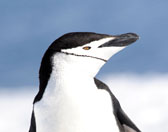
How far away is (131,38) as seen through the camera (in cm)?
562

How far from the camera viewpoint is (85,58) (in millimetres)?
5254

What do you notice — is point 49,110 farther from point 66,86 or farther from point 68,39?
point 68,39

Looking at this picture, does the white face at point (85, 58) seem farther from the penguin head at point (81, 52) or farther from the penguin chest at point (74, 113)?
the penguin chest at point (74, 113)

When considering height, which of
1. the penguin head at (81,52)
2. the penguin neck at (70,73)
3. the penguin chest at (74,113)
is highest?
the penguin head at (81,52)

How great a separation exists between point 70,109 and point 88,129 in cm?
35

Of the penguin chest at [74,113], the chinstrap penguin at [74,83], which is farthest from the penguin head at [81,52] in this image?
the penguin chest at [74,113]

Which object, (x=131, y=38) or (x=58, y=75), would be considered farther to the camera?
(x=131, y=38)

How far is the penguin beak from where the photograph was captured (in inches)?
214

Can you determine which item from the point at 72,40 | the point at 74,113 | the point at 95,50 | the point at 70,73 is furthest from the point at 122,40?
the point at 74,113

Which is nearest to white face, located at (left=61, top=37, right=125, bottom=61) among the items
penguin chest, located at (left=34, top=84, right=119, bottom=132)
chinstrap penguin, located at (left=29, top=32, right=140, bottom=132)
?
chinstrap penguin, located at (left=29, top=32, right=140, bottom=132)

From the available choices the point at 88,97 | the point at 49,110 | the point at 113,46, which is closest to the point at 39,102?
the point at 49,110

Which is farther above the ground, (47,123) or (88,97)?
(88,97)

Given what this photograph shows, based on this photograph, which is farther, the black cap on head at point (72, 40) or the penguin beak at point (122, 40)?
the penguin beak at point (122, 40)

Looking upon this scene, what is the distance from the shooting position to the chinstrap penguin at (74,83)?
5.25 meters
